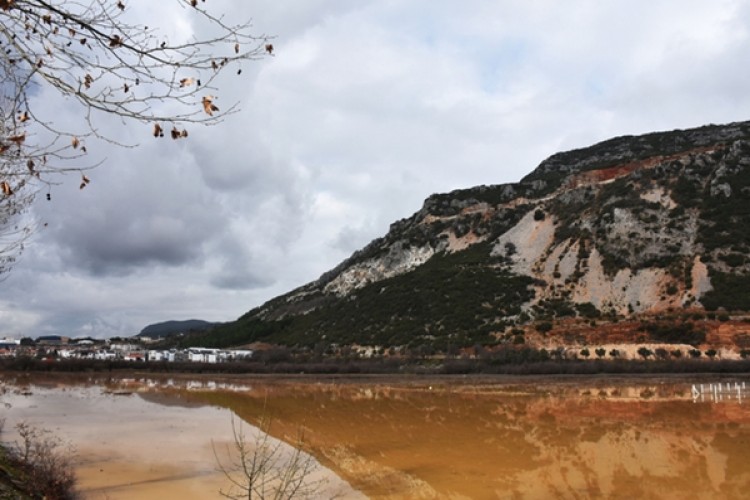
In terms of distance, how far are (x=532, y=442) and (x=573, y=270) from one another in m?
47.8

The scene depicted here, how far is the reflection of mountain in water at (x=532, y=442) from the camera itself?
45.3 ft

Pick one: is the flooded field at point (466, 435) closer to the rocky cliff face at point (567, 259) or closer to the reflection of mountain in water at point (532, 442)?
the reflection of mountain in water at point (532, 442)

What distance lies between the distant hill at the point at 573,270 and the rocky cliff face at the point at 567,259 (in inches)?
7.2

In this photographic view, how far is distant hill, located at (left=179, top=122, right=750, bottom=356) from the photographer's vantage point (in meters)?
51.8

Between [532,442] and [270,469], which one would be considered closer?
[270,469]

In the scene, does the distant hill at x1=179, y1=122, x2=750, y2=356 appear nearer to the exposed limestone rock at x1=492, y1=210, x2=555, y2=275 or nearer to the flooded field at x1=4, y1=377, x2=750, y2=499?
the exposed limestone rock at x1=492, y1=210, x2=555, y2=275

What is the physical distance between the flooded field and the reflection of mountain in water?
6 cm

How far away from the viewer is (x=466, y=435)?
70.4 feet

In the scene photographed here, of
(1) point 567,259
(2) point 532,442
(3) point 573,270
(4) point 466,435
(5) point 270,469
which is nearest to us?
(5) point 270,469

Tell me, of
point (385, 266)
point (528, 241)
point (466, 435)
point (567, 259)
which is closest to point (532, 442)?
→ point (466, 435)

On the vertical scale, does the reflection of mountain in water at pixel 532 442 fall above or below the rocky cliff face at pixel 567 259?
below

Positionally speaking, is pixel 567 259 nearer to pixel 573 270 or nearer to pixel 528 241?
pixel 573 270

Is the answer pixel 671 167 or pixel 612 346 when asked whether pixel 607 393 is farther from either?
pixel 671 167

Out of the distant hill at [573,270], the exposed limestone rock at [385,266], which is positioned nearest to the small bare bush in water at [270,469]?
the distant hill at [573,270]
